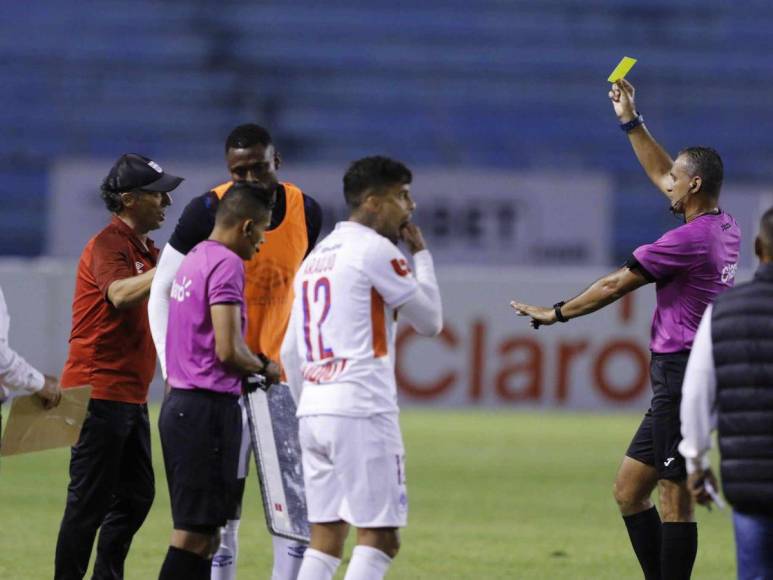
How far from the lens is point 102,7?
26922mm

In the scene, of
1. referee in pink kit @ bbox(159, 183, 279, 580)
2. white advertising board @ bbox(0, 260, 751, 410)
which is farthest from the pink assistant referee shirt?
white advertising board @ bbox(0, 260, 751, 410)

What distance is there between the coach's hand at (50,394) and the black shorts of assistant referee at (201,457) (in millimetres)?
718

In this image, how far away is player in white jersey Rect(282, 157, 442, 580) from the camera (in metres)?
5.48

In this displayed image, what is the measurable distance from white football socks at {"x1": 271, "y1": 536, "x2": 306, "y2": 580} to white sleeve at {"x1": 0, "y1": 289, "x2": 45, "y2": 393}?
115 cm

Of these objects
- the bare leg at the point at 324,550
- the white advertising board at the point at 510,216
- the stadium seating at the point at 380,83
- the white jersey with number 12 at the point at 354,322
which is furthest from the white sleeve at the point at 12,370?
the stadium seating at the point at 380,83

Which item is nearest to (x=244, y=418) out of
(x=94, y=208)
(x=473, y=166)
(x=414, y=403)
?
(x=414, y=403)

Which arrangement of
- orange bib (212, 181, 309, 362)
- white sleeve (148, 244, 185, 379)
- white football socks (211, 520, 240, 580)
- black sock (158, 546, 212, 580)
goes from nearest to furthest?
black sock (158, 546, 212, 580) → white sleeve (148, 244, 185, 379) → orange bib (212, 181, 309, 362) → white football socks (211, 520, 240, 580)

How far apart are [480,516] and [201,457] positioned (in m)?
5.10

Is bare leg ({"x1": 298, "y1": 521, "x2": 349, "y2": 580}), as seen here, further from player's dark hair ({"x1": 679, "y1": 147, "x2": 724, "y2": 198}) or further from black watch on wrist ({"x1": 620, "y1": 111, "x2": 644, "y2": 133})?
black watch on wrist ({"x1": 620, "y1": 111, "x2": 644, "y2": 133})

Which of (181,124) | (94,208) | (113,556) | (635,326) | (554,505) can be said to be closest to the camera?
(113,556)

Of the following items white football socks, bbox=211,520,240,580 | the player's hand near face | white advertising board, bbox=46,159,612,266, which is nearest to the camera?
the player's hand near face

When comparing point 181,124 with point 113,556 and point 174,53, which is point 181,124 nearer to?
point 174,53

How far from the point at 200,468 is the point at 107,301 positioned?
1.27m

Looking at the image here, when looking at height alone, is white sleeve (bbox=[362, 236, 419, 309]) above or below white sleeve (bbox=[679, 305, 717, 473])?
above
